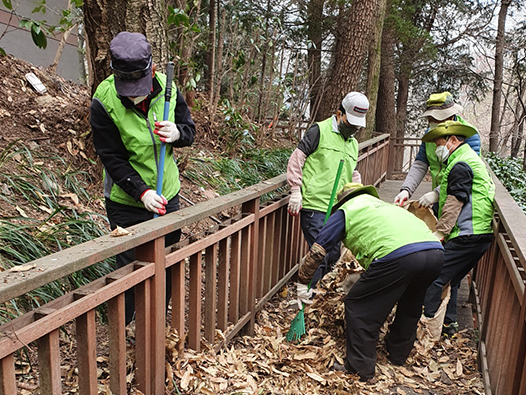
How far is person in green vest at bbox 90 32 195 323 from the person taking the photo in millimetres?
2637

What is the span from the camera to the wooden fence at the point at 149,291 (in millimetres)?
1662

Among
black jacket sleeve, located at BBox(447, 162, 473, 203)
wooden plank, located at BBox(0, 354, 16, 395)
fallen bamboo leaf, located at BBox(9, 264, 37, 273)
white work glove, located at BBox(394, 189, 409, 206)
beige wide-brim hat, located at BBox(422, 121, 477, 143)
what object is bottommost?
white work glove, located at BBox(394, 189, 409, 206)

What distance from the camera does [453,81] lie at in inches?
691

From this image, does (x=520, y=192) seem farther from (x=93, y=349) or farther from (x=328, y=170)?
(x=93, y=349)

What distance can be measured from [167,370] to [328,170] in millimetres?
2339

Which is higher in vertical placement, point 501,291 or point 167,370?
point 501,291

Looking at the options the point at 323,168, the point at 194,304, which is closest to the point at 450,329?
the point at 323,168

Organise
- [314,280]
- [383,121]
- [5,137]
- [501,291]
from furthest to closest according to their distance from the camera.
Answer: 1. [383,121]
2. [5,137]
3. [314,280]
4. [501,291]

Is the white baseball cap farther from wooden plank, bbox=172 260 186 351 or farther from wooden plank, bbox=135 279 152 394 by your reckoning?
wooden plank, bbox=135 279 152 394

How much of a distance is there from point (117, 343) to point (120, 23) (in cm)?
304

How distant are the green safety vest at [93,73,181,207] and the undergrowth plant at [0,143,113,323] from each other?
0.68 meters

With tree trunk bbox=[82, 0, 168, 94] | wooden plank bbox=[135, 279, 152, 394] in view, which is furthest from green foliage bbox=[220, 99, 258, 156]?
wooden plank bbox=[135, 279, 152, 394]

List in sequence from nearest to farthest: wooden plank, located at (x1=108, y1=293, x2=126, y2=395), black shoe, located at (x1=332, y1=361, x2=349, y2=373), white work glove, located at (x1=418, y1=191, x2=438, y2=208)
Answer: wooden plank, located at (x1=108, y1=293, x2=126, y2=395)
black shoe, located at (x1=332, y1=361, x2=349, y2=373)
white work glove, located at (x1=418, y1=191, x2=438, y2=208)

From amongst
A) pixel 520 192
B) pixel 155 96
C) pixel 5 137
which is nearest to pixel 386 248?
pixel 155 96
